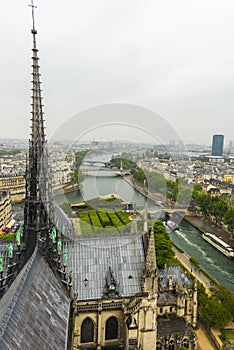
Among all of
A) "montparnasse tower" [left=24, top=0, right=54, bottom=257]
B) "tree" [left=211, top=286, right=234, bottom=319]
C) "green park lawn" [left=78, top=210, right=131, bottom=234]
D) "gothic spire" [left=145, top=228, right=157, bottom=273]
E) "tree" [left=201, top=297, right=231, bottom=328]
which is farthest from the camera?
"green park lawn" [left=78, top=210, right=131, bottom=234]

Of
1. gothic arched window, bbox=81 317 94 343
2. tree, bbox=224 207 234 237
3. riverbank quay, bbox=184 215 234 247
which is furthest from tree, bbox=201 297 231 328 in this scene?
tree, bbox=224 207 234 237

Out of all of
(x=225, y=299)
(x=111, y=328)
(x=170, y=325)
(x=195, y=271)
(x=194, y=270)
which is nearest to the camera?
(x=111, y=328)

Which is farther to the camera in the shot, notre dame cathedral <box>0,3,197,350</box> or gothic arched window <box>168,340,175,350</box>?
gothic arched window <box>168,340,175,350</box>

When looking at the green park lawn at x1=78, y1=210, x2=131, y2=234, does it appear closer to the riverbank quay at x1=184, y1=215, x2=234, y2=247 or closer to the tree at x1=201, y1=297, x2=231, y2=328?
the tree at x1=201, y1=297, x2=231, y2=328

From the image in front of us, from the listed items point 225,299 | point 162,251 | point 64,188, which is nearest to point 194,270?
point 162,251

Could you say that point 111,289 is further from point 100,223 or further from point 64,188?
point 100,223

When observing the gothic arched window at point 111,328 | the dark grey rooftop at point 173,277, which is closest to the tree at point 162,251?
the dark grey rooftop at point 173,277

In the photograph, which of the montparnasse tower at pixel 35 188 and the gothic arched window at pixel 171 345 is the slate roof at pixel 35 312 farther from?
the gothic arched window at pixel 171 345
